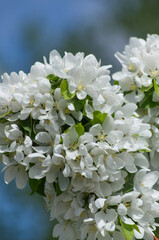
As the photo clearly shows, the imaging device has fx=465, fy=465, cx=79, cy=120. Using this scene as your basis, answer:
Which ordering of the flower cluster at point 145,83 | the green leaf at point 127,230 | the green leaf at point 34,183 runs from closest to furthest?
the green leaf at point 127,230 → the green leaf at point 34,183 → the flower cluster at point 145,83

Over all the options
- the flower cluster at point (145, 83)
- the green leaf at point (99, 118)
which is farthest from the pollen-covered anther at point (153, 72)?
the green leaf at point (99, 118)

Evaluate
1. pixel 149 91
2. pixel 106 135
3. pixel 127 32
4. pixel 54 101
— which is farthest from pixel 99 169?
pixel 127 32

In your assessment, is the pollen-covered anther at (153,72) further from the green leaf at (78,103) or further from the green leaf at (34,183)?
the green leaf at (34,183)

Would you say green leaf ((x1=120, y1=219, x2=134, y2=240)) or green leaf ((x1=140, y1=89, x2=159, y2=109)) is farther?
green leaf ((x1=140, y1=89, x2=159, y2=109))

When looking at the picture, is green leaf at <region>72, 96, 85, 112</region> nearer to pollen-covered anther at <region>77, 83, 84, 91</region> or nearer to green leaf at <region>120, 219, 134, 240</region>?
pollen-covered anther at <region>77, 83, 84, 91</region>

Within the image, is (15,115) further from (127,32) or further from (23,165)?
(127,32)

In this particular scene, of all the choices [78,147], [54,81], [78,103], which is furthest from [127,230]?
[54,81]

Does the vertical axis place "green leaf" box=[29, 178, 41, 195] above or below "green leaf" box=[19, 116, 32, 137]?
below

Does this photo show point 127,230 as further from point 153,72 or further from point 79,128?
point 153,72

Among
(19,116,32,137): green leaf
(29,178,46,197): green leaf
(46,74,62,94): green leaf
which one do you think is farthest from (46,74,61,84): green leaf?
(29,178,46,197): green leaf
